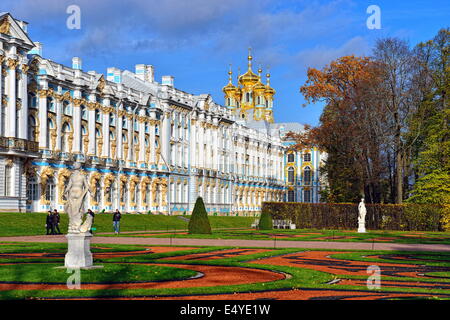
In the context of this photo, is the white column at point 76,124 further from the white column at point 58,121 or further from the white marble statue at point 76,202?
the white marble statue at point 76,202

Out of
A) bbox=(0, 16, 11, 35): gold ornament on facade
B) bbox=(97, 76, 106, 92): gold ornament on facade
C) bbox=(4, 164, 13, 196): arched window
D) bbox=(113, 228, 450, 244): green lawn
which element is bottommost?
bbox=(113, 228, 450, 244): green lawn

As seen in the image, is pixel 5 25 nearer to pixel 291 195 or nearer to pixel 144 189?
pixel 144 189

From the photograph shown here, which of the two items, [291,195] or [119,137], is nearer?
[119,137]

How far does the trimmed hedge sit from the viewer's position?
180 feet

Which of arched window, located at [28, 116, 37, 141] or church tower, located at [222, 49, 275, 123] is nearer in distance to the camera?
arched window, located at [28, 116, 37, 141]

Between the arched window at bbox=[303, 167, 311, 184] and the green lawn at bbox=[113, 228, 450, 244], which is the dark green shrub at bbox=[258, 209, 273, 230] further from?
the arched window at bbox=[303, 167, 311, 184]

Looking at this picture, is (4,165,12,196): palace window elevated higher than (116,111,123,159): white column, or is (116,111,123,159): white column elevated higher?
(116,111,123,159): white column

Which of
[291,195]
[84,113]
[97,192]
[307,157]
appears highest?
[84,113]

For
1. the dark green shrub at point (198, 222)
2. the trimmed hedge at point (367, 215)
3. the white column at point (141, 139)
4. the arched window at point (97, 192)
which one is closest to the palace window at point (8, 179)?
the arched window at point (97, 192)

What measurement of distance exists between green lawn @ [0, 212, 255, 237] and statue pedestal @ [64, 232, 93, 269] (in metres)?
20.3

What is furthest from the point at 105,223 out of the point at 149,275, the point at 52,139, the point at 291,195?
the point at 291,195

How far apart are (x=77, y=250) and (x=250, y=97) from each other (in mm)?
114647

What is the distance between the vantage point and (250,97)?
5172 inches

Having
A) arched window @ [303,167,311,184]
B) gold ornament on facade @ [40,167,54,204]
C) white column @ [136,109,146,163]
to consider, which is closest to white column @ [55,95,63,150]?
gold ornament on facade @ [40,167,54,204]
